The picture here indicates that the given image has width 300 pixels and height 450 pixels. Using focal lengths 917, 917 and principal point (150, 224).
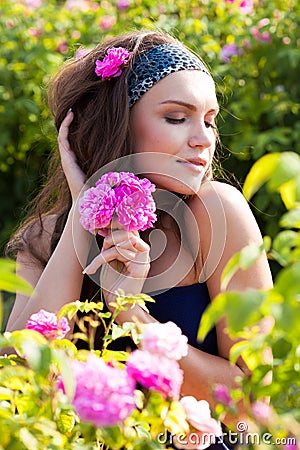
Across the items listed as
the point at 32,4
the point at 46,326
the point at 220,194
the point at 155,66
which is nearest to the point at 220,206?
the point at 220,194

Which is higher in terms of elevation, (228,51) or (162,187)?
(162,187)

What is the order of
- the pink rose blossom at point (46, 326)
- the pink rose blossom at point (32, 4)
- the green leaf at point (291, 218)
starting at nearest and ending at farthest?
the green leaf at point (291, 218)
the pink rose blossom at point (46, 326)
the pink rose blossom at point (32, 4)

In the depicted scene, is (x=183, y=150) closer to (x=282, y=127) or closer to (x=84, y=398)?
(x=84, y=398)

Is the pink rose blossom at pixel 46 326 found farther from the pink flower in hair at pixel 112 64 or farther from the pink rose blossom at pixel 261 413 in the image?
the pink flower in hair at pixel 112 64

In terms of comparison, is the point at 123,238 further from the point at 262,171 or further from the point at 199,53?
the point at 199,53

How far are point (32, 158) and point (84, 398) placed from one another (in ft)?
13.5

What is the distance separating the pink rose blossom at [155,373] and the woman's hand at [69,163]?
3.54ft

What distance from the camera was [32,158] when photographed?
5.10 m

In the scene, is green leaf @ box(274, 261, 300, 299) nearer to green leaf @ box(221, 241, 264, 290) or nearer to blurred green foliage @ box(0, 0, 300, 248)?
green leaf @ box(221, 241, 264, 290)

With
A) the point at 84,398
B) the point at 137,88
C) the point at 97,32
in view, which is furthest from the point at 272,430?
the point at 97,32

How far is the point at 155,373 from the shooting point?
115cm

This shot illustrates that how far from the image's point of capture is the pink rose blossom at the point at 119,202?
5.89ft

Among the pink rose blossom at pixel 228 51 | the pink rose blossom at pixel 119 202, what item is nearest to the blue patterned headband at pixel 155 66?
the pink rose blossom at pixel 119 202

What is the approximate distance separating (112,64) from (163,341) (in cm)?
120
